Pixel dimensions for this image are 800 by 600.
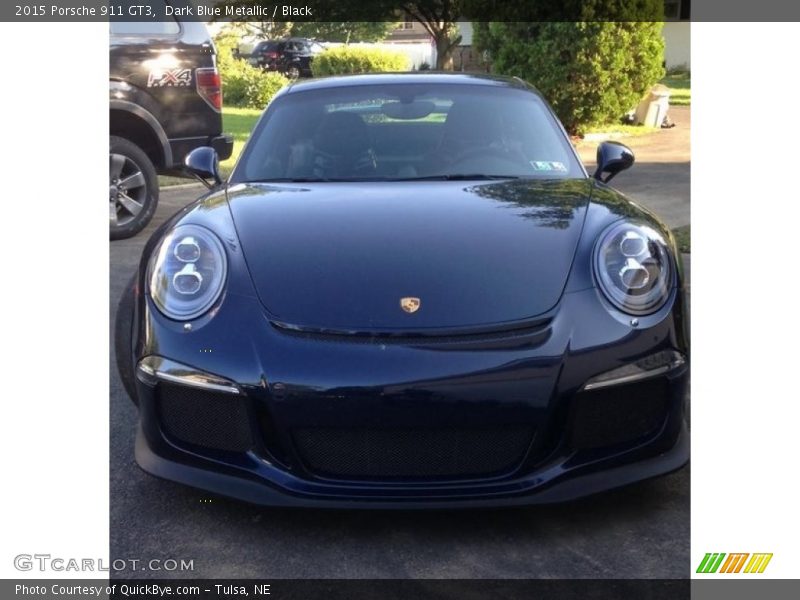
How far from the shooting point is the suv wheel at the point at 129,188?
7406mm

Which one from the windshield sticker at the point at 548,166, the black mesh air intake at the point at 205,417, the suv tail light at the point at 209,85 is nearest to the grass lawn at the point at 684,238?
the windshield sticker at the point at 548,166

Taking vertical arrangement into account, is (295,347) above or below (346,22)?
below

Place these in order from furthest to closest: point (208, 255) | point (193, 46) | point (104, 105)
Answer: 1. point (193, 46)
2. point (104, 105)
3. point (208, 255)

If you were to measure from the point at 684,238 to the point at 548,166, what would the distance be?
3557mm

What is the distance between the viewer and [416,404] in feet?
8.62

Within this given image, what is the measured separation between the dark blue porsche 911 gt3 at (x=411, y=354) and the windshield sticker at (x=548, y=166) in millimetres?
600

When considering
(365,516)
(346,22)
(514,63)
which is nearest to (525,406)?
(365,516)

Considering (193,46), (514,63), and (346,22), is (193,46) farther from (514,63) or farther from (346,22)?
(346,22)

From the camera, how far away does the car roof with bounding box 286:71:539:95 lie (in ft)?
14.5

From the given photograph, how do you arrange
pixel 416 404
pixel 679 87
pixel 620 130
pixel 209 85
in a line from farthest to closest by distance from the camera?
pixel 679 87, pixel 620 130, pixel 209 85, pixel 416 404

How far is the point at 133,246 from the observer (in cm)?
724

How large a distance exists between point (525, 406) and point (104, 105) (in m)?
5.10
